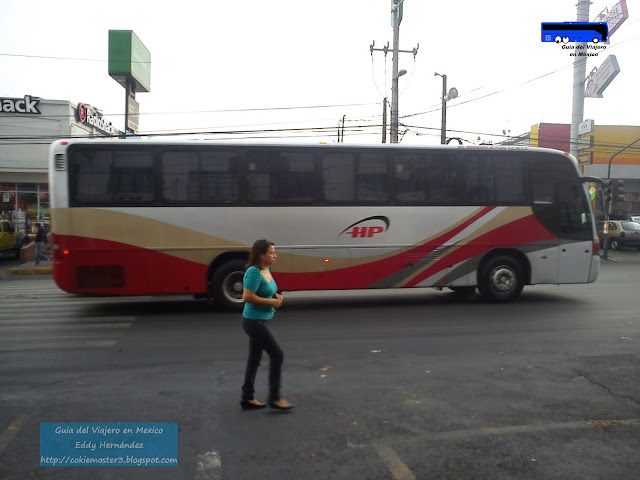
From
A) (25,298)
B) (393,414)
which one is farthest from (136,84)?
(393,414)

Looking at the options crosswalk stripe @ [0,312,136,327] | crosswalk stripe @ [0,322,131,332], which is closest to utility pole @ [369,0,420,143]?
crosswalk stripe @ [0,312,136,327]

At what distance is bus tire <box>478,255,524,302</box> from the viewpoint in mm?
12031

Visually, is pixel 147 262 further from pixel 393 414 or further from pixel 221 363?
pixel 393 414

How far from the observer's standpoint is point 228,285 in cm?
1109

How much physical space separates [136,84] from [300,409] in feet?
106

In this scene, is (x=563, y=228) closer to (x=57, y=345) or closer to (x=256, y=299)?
(x=256, y=299)

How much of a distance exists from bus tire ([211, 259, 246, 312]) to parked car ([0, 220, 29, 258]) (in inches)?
670

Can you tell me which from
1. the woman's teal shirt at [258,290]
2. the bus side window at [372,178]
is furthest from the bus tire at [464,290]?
the woman's teal shirt at [258,290]

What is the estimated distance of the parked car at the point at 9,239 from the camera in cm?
2381

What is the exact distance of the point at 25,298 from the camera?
13.5 metres

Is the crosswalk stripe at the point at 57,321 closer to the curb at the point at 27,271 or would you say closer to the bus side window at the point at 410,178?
the bus side window at the point at 410,178

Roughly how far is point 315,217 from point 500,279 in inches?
168

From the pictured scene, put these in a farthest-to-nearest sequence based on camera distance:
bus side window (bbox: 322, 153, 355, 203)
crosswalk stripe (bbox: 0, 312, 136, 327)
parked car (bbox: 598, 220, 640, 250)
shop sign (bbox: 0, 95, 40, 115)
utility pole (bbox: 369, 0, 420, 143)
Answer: shop sign (bbox: 0, 95, 40, 115)
parked car (bbox: 598, 220, 640, 250)
utility pole (bbox: 369, 0, 420, 143)
bus side window (bbox: 322, 153, 355, 203)
crosswalk stripe (bbox: 0, 312, 136, 327)

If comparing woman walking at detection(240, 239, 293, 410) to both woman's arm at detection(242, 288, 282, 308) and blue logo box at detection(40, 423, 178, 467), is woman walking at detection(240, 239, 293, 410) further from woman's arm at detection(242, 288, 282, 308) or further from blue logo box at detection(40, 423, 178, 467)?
blue logo box at detection(40, 423, 178, 467)
